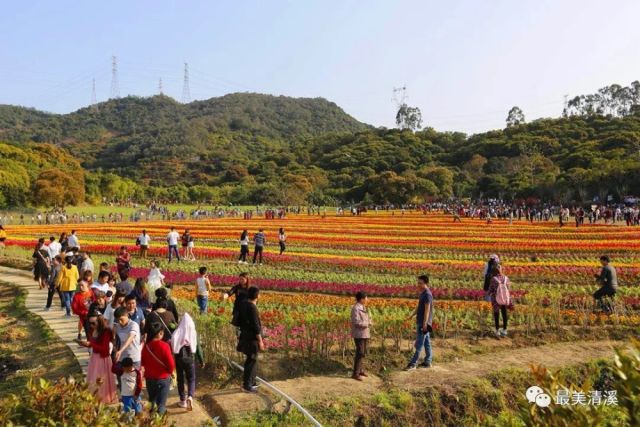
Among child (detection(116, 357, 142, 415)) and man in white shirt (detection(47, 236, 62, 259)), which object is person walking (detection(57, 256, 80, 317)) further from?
child (detection(116, 357, 142, 415))

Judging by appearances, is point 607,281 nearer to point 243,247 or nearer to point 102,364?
point 102,364

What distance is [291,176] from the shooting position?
90938 millimetres

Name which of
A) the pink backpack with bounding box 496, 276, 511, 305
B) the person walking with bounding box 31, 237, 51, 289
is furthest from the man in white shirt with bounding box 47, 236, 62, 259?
the pink backpack with bounding box 496, 276, 511, 305

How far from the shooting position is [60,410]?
4969mm

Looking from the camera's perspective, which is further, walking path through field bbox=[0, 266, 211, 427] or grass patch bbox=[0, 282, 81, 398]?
grass patch bbox=[0, 282, 81, 398]

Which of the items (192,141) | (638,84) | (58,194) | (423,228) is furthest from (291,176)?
(638,84)

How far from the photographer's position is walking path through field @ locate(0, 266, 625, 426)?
324 inches

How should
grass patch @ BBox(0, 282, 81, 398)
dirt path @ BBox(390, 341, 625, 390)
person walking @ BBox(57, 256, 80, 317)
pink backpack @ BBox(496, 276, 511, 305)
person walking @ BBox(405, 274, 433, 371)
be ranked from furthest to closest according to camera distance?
person walking @ BBox(57, 256, 80, 317) < pink backpack @ BBox(496, 276, 511, 305) < grass patch @ BBox(0, 282, 81, 398) < person walking @ BBox(405, 274, 433, 371) < dirt path @ BBox(390, 341, 625, 390)

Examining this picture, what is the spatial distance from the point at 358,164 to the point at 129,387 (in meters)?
112

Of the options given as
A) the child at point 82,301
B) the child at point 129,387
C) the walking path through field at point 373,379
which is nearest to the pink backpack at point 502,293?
the walking path through field at point 373,379

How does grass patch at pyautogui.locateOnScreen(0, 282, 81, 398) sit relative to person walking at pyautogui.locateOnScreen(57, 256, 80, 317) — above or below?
below

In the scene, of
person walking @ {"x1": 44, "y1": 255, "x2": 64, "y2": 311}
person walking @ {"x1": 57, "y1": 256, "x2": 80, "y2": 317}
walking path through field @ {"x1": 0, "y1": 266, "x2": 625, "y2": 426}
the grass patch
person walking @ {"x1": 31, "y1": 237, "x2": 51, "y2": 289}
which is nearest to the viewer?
walking path through field @ {"x1": 0, "y1": 266, "x2": 625, "y2": 426}

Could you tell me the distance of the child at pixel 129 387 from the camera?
24.0 ft

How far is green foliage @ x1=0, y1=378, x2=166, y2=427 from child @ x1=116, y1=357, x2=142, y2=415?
86.1 inches
